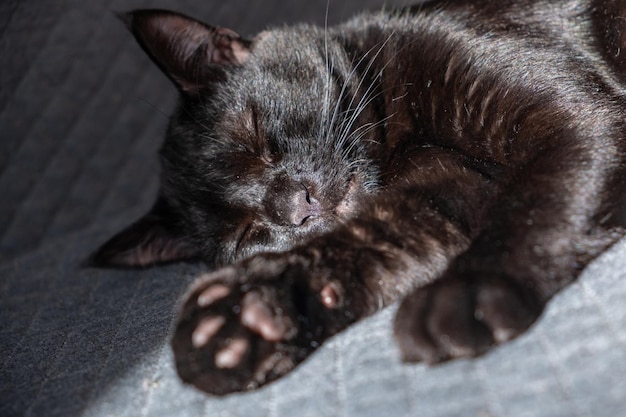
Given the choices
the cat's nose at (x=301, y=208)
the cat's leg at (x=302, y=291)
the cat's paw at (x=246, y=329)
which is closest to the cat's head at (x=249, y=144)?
the cat's nose at (x=301, y=208)

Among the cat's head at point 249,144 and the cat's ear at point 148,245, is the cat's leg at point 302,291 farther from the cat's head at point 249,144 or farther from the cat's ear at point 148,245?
the cat's ear at point 148,245

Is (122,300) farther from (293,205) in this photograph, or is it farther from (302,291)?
(302,291)

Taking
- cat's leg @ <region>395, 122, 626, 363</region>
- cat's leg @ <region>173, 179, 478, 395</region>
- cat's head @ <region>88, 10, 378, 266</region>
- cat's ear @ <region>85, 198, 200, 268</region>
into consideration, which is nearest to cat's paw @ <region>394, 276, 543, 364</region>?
cat's leg @ <region>395, 122, 626, 363</region>

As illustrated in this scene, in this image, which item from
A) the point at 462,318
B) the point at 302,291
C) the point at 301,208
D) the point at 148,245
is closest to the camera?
the point at 462,318

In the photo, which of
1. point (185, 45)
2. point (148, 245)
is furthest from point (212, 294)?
point (185, 45)

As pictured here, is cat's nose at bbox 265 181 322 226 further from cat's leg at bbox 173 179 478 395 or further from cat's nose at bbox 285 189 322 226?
cat's leg at bbox 173 179 478 395

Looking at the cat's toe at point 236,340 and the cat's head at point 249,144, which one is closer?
the cat's toe at point 236,340
